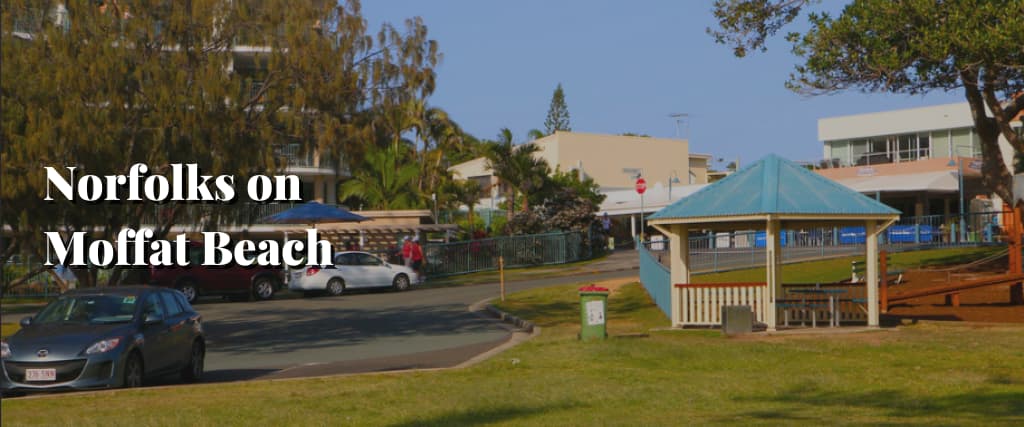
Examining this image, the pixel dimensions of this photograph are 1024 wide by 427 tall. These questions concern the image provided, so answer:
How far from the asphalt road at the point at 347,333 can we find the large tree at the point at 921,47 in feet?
33.1

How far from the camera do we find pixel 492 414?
38.7 ft

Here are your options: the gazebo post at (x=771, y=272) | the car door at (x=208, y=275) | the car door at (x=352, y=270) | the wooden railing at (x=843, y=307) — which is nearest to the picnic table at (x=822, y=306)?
the wooden railing at (x=843, y=307)

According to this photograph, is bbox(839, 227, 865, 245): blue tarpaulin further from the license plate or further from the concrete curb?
the license plate

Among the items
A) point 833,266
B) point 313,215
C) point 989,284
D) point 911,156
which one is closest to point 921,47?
point 989,284

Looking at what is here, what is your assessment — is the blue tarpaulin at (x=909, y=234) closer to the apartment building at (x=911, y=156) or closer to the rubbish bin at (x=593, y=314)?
the apartment building at (x=911, y=156)

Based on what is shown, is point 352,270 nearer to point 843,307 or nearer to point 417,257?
point 417,257

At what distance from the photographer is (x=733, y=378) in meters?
14.7

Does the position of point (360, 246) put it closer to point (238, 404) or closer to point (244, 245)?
point (244, 245)

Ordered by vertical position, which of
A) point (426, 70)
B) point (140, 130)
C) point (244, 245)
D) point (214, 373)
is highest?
point (426, 70)

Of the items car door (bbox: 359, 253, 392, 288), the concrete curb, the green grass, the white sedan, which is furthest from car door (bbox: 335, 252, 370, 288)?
the green grass

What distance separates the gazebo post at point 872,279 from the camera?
20.7 metres

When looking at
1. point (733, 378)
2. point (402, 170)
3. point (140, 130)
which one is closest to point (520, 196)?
point (402, 170)

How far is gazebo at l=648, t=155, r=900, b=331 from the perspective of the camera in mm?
20891

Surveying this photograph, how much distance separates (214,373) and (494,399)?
6.41 m
